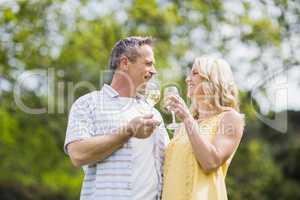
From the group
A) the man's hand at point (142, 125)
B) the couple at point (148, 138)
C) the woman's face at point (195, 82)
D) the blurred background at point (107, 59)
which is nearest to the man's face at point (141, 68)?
→ the couple at point (148, 138)

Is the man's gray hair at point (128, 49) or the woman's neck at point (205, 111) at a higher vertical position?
A: the man's gray hair at point (128, 49)

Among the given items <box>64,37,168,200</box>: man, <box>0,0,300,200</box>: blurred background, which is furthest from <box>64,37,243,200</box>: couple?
<box>0,0,300,200</box>: blurred background

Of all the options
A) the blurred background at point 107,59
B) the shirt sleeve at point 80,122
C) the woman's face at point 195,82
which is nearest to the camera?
the shirt sleeve at point 80,122

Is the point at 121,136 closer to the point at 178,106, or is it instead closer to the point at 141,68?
the point at 178,106

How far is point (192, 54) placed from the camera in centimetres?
1283

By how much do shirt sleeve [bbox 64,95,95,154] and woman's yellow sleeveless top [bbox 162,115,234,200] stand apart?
514mm

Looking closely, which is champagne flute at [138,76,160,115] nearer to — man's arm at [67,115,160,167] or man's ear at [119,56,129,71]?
man's ear at [119,56,129,71]

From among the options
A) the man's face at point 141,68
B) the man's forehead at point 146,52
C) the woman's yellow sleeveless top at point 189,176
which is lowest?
the woman's yellow sleeveless top at point 189,176

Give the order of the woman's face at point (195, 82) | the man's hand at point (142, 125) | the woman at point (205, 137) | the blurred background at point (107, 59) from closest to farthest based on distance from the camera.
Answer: the man's hand at point (142, 125)
the woman at point (205, 137)
the woman's face at point (195, 82)
the blurred background at point (107, 59)

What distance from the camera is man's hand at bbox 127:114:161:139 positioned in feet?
11.8

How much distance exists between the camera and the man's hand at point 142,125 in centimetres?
359

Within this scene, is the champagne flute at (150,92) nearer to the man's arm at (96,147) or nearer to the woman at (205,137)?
the woman at (205,137)

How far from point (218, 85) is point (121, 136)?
2.17 ft

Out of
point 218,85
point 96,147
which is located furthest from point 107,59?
point 96,147
